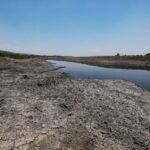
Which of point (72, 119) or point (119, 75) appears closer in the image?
point (72, 119)

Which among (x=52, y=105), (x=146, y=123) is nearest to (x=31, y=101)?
(x=52, y=105)

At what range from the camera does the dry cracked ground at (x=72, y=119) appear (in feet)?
44.9

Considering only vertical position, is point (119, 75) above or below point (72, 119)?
below

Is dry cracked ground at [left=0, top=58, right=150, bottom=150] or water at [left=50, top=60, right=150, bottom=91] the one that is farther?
water at [left=50, top=60, right=150, bottom=91]

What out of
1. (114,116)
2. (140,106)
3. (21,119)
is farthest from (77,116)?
(140,106)

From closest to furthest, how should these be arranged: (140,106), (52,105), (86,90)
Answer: (52,105) → (140,106) → (86,90)

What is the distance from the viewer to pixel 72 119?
671 inches

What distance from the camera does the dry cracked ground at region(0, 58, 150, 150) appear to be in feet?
44.9

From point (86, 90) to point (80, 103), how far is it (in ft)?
16.6

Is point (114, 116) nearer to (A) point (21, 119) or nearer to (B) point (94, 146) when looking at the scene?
(B) point (94, 146)

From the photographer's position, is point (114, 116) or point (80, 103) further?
point (80, 103)

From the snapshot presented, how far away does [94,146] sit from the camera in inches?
530

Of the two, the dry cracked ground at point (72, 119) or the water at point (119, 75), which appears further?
the water at point (119, 75)

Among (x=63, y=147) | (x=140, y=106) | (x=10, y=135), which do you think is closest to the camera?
(x=63, y=147)
